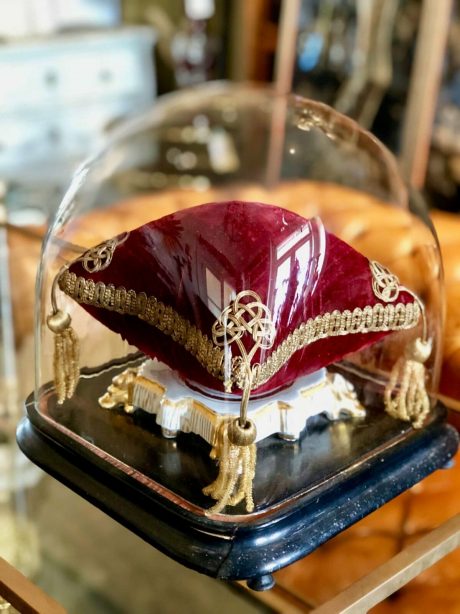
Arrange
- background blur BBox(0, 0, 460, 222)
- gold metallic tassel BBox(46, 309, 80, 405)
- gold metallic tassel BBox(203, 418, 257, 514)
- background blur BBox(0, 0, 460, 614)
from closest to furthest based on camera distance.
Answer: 1. gold metallic tassel BBox(203, 418, 257, 514)
2. gold metallic tassel BBox(46, 309, 80, 405)
3. background blur BBox(0, 0, 460, 614)
4. background blur BBox(0, 0, 460, 222)

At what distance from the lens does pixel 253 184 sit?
2.29 metres

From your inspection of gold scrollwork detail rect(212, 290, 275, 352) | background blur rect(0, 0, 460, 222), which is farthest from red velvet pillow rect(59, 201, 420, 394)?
background blur rect(0, 0, 460, 222)

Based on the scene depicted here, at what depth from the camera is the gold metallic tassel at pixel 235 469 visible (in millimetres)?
535

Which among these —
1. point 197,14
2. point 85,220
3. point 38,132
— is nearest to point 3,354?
point 85,220

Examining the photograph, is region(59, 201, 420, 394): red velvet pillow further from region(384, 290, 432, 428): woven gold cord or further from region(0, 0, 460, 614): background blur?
region(0, 0, 460, 614): background blur

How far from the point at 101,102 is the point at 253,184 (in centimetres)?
47

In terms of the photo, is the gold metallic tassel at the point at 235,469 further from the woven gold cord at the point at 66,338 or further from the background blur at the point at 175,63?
the background blur at the point at 175,63

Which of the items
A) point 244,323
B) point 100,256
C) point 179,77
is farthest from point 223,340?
point 179,77

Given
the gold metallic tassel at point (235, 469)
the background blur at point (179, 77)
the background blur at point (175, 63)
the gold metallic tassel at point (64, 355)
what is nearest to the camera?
the gold metallic tassel at point (235, 469)

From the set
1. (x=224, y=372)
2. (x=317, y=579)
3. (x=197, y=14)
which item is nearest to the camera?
(x=224, y=372)

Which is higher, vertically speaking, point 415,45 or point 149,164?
point 415,45

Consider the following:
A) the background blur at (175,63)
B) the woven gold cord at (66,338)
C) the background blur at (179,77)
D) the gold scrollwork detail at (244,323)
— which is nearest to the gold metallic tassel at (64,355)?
the woven gold cord at (66,338)

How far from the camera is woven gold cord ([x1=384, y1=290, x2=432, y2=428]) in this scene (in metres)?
0.68

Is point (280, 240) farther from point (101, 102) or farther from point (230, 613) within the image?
point (101, 102)
